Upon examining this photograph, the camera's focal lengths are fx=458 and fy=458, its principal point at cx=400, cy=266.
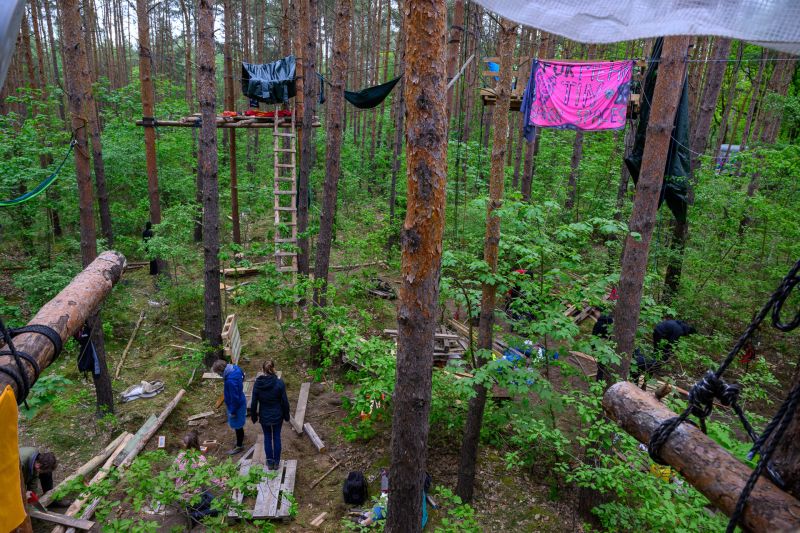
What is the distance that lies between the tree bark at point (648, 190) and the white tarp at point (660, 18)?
420 centimetres

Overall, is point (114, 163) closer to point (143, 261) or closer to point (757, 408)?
point (143, 261)

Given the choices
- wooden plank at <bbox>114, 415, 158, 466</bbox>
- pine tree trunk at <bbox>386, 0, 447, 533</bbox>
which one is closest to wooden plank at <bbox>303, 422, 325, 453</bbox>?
wooden plank at <bbox>114, 415, 158, 466</bbox>

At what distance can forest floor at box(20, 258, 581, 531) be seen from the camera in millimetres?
6359

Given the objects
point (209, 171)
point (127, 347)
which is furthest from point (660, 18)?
point (127, 347)

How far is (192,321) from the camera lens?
38.4 feet

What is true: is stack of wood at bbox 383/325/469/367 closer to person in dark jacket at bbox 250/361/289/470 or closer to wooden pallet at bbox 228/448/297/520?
person in dark jacket at bbox 250/361/289/470

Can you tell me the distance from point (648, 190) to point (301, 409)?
6.62 meters

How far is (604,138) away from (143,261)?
17449 millimetres

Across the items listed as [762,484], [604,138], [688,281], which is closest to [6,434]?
[762,484]

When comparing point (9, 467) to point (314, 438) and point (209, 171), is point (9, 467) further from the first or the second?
point (209, 171)

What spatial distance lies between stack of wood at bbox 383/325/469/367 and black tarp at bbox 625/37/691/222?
467cm

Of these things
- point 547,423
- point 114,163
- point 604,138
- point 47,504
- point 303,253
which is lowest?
point 47,504

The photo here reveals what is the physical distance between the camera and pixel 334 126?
29.2 feet

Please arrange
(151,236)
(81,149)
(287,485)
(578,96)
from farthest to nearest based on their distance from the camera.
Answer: (151,236) < (578,96) < (81,149) < (287,485)
